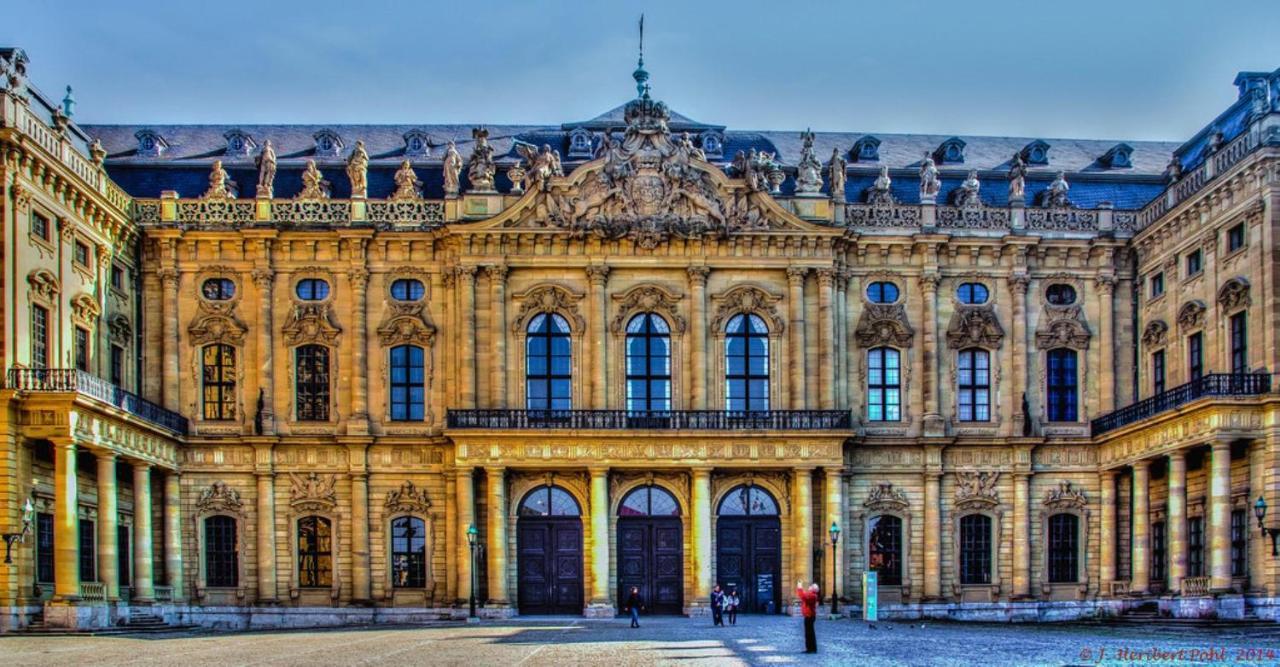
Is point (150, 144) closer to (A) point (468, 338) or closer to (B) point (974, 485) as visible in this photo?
(A) point (468, 338)

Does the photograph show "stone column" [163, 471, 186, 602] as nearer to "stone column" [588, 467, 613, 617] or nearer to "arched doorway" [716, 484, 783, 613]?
"stone column" [588, 467, 613, 617]

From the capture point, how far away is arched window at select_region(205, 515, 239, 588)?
56.4m

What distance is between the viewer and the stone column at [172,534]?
181 ft

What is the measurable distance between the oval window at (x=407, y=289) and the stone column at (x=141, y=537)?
33.5ft

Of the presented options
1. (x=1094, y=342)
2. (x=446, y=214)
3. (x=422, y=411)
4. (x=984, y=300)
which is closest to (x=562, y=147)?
(x=446, y=214)

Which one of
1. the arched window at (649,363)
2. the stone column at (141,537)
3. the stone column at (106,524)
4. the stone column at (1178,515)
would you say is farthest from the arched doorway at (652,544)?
the stone column at (106,524)

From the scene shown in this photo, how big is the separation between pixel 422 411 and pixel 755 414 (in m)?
10.9

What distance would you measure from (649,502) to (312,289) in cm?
1310

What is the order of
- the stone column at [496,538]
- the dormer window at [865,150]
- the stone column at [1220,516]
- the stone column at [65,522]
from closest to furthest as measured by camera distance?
the stone column at [65,522] < the stone column at [1220,516] < the stone column at [496,538] < the dormer window at [865,150]

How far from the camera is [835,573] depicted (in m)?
53.7

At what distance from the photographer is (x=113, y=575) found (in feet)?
158

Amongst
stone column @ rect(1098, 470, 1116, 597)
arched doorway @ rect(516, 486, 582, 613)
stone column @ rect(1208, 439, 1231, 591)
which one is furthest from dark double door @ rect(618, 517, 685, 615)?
stone column @ rect(1208, 439, 1231, 591)

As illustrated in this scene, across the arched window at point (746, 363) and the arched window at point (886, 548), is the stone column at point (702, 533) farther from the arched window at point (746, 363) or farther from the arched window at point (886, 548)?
the arched window at point (886, 548)

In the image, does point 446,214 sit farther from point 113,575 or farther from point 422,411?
point 113,575
